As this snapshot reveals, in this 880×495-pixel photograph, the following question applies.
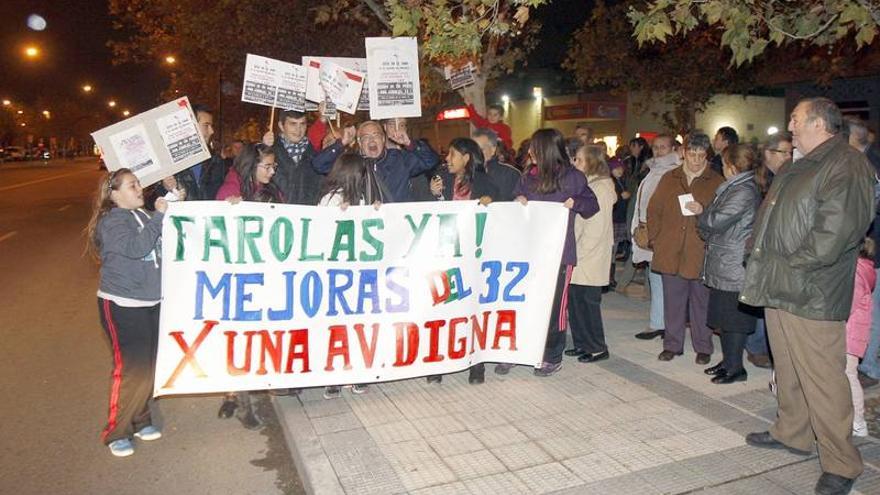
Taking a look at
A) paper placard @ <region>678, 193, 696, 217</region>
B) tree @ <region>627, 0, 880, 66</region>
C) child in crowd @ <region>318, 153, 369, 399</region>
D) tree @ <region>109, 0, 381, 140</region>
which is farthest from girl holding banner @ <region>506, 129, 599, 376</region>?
tree @ <region>109, 0, 381, 140</region>

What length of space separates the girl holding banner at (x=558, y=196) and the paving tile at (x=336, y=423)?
1426 millimetres

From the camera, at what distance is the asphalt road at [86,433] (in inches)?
164

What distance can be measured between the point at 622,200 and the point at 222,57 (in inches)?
550

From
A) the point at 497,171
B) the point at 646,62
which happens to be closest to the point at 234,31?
the point at 646,62

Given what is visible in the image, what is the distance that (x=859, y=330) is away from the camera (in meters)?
4.52

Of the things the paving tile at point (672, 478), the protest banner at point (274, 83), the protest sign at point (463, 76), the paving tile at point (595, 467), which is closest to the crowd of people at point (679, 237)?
the protest banner at point (274, 83)

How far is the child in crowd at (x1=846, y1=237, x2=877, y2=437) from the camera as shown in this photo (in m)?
4.45

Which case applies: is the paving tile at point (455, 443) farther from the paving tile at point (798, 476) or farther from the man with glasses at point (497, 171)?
the man with glasses at point (497, 171)

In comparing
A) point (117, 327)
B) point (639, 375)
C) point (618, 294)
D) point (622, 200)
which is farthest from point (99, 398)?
point (622, 200)

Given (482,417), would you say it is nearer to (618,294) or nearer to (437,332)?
(437,332)

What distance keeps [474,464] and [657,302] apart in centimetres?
325

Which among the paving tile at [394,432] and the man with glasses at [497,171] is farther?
the man with glasses at [497,171]

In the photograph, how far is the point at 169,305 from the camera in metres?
4.48

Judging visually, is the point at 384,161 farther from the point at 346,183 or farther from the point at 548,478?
the point at 548,478
